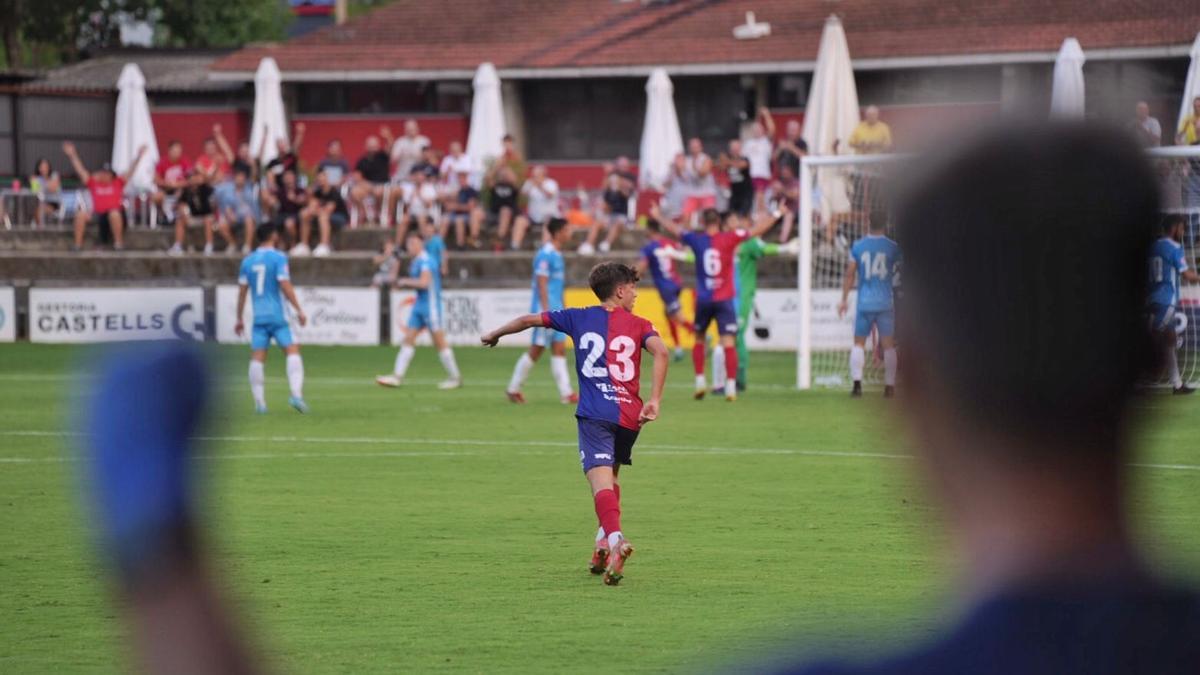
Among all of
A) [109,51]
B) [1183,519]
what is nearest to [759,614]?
Answer: [1183,519]

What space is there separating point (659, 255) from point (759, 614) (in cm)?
1573

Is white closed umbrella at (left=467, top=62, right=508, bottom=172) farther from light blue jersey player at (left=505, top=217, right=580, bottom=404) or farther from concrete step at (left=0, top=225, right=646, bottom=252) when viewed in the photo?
light blue jersey player at (left=505, top=217, right=580, bottom=404)

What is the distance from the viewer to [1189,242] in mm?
18891

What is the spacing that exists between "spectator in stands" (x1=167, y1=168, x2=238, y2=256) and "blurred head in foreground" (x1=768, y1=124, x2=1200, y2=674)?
32.8 metres

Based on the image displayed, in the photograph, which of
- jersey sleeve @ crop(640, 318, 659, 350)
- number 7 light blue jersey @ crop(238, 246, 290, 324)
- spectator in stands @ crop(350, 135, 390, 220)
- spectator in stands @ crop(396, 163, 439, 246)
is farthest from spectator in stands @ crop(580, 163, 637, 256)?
jersey sleeve @ crop(640, 318, 659, 350)

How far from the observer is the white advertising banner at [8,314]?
30.5 meters

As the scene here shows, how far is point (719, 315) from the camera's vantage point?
21750 millimetres

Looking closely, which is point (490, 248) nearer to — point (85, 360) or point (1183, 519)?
point (1183, 519)

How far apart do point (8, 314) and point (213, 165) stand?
18.5 feet

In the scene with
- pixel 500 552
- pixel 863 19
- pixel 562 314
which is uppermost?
pixel 863 19

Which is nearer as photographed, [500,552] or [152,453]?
[152,453]

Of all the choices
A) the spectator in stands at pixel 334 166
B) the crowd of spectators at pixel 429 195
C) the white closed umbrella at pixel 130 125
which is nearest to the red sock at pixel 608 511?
the crowd of spectators at pixel 429 195

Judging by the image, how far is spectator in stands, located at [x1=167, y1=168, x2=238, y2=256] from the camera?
33.9 meters

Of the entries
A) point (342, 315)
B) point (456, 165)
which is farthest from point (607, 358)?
point (456, 165)
